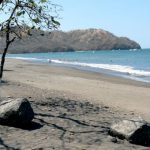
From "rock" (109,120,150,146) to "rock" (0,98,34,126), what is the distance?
8.09 ft

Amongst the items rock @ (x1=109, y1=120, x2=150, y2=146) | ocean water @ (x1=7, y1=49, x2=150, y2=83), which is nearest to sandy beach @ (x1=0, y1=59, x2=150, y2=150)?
rock @ (x1=109, y1=120, x2=150, y2=146)

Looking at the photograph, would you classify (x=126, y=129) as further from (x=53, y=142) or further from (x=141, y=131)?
(x=53, y=142)

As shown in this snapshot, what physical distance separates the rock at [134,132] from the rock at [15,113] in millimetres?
2465

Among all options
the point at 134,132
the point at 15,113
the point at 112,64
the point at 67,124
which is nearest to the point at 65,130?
the point at 67,124

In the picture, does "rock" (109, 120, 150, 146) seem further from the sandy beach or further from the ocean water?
the ocean water

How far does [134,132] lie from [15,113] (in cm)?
315

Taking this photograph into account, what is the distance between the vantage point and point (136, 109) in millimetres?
19250

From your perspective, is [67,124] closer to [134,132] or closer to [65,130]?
[65,130]

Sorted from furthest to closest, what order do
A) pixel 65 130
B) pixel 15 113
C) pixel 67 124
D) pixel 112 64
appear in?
pixel 112 64, pixel 67 124, pixel 65 130, pixel 15 113

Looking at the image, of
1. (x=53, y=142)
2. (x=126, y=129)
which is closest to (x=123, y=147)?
(x=126, y=129)

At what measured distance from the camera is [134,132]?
11680 millimetres

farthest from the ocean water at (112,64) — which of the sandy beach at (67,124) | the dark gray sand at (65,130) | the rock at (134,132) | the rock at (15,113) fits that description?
the rock at (134,132)

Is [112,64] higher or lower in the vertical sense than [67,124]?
lower

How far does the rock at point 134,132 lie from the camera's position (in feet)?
38.5
